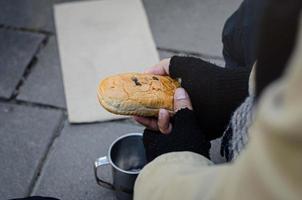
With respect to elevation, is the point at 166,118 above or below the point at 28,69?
above

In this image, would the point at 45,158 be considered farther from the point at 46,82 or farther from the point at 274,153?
the point at 274,153

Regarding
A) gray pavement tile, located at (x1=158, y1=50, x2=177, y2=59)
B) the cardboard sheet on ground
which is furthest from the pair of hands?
gray pavement tile, located at (x1=158, y1=50, x2=177, y2=59)

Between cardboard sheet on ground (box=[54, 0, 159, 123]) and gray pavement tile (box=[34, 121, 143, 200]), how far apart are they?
0.14ft

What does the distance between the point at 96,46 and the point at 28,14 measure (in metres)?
0.34

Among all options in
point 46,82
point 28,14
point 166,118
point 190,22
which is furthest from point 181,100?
point 28,14

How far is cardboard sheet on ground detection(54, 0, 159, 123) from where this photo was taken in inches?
→ 64.2

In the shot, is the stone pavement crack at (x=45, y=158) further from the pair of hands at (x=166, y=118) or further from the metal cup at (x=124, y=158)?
the pair of hands at (x=166, y=118)

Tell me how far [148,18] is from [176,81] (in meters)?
0.79

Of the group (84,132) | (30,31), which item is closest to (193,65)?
(84,132)

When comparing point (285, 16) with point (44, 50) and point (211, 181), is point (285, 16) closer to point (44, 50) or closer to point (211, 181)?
point (211, 181)

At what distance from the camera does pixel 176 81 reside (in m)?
1.20

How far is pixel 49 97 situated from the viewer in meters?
1.65

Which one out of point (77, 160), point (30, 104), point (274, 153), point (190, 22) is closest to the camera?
point (274, 153)

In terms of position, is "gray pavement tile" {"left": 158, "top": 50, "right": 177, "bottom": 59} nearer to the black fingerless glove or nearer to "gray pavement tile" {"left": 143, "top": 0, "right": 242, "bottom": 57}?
"gray pavement tile" {"left": 143, "top": 0, "right": 242, "bottom": 57}
